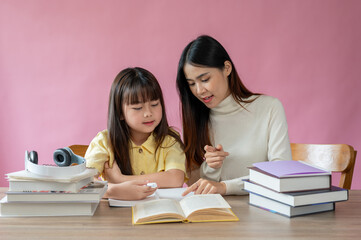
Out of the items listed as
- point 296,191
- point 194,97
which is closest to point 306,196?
point 296,191

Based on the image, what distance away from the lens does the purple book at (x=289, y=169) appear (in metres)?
1.20

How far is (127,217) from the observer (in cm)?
121

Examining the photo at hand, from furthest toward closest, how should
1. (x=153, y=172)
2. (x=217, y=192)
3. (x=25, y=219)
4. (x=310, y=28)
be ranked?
1. (x=310, y=28)
2. (x=153, y=172)
3. (x=217, y=192)
4. (x=25, y=219)

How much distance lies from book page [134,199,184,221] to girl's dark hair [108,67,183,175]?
1.62 ft

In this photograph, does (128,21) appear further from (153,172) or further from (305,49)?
(153,172)

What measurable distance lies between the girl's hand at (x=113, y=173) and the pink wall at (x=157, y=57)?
1.42 meters

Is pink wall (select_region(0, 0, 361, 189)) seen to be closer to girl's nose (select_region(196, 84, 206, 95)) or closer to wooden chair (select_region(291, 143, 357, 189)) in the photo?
wooden chair (select_region(291, 143, 357, 189))

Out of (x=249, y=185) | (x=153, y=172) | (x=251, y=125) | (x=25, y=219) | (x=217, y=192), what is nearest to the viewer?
(x=25, y=219)

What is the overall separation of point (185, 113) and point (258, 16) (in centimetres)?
142

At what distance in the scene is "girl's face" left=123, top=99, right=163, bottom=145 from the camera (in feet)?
5.57

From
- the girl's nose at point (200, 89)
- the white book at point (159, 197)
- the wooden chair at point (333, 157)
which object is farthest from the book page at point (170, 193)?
the wooden chair at point (333, 157)

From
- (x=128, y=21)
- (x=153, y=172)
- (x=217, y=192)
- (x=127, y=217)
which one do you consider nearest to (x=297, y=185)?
(x=217, y=192)

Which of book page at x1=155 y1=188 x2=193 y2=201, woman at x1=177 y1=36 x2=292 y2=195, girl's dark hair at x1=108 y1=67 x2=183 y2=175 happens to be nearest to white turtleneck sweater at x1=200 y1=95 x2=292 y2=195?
woman at x1=177 y1=36 x2=292 y2=195

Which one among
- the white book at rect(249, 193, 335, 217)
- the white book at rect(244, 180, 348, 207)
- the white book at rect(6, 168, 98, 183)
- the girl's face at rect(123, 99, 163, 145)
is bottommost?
the white book at rect(249, 193, 335, 217)
